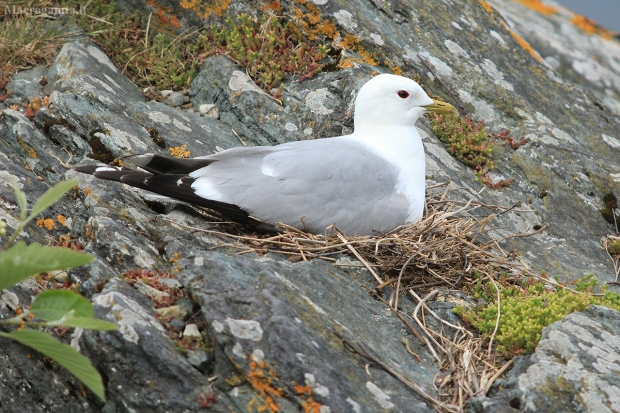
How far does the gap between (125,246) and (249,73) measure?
2.89 m

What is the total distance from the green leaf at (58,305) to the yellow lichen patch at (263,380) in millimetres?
765

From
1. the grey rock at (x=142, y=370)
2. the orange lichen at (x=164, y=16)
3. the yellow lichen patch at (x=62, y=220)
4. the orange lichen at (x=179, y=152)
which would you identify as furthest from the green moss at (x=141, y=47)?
the grey rock at (x=142, y=370)

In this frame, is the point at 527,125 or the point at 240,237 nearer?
the point at 240,237

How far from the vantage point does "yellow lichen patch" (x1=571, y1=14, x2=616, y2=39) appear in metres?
11.5

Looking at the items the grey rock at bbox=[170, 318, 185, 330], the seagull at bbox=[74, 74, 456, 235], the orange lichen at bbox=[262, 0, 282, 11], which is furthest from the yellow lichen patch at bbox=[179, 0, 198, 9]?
the grey rock at bbox=[170, 318, 185, 330]

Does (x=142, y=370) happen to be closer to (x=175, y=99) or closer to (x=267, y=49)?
(x=175, y=99)

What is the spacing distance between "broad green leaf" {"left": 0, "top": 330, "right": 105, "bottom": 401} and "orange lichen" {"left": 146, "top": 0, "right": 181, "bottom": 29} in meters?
4.65

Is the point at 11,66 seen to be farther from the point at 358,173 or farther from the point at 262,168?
the point at 358,173

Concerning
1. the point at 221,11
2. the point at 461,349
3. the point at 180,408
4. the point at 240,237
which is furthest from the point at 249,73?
the point at 180,408

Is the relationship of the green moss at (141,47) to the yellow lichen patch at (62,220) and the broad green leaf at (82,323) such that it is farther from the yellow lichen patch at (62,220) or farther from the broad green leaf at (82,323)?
the broad green leaf at (82,323)

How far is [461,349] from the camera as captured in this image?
12.3 ft

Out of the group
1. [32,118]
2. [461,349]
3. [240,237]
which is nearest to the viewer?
[461,349]

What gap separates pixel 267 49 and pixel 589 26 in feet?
25.2

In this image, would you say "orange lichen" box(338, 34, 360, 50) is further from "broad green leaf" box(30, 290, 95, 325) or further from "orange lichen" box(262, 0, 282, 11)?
"broad green leaf" box(30, 290, 95, 325)
